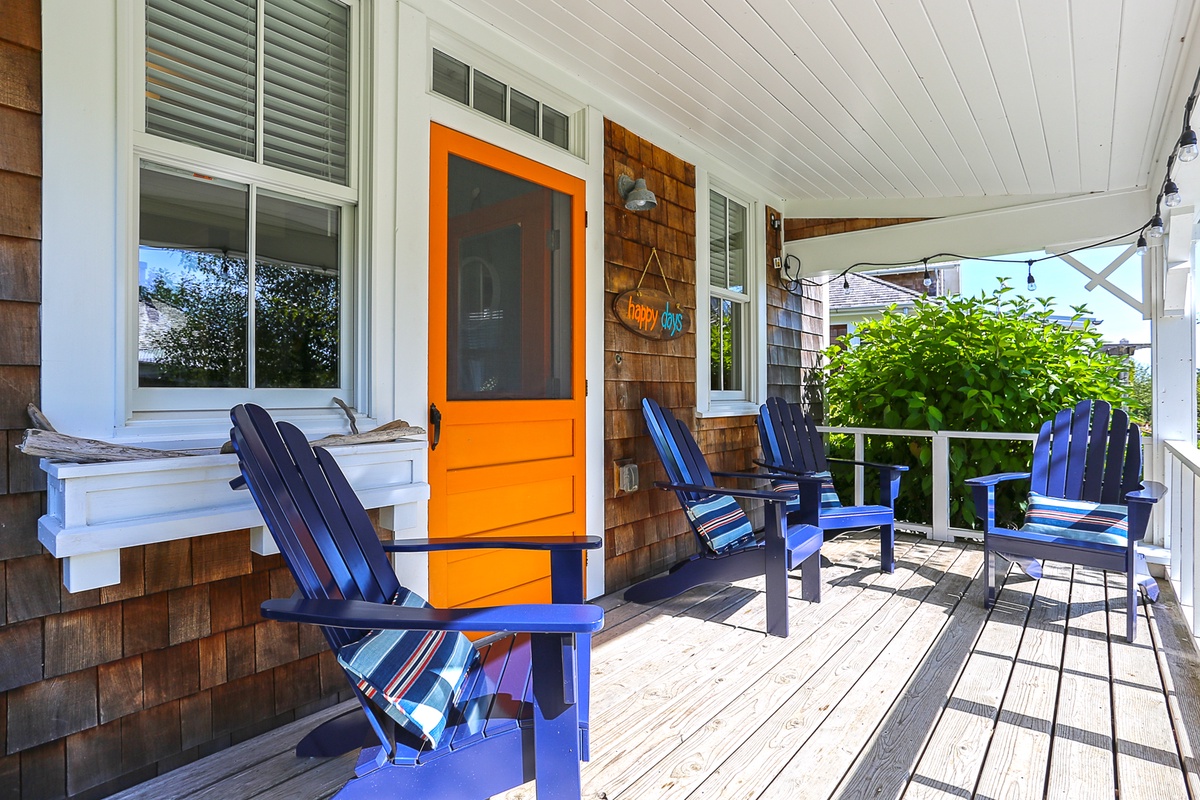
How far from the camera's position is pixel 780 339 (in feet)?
16.9

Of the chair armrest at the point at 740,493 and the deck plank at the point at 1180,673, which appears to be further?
the chair armrest at the point at 740,493

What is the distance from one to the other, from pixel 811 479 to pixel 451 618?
249 centimetres

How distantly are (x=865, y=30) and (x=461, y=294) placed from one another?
1.83 m

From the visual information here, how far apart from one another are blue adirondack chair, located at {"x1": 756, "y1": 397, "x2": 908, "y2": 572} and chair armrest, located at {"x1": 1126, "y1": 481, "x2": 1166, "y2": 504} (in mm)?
1102

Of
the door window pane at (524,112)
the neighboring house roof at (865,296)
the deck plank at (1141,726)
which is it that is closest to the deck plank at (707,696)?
the deck plank at (1141,726)

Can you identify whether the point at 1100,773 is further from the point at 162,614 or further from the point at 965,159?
the point at 965,159

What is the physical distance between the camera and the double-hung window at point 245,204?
194 centimetres

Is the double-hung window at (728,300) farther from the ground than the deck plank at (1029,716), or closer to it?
farther from the ground

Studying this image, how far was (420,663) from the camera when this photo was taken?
1.53 meters

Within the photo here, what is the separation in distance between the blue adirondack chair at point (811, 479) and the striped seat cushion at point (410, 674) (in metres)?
2.26

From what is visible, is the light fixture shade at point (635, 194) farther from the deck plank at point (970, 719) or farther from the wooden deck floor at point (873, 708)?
the deck plank at point (970, 719)

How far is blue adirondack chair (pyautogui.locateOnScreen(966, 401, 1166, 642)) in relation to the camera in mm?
2943

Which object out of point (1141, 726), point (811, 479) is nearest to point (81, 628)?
point (811, 479)

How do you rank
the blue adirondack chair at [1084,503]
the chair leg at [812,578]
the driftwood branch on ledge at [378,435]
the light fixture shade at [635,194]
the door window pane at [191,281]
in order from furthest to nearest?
the light fixture shade at [635,194] → the chair leg at [812,578] → the blue adirondack chair at [1084,503] → the driftwood branch on ledge at [378,435] → the door window pane at [191,281]
